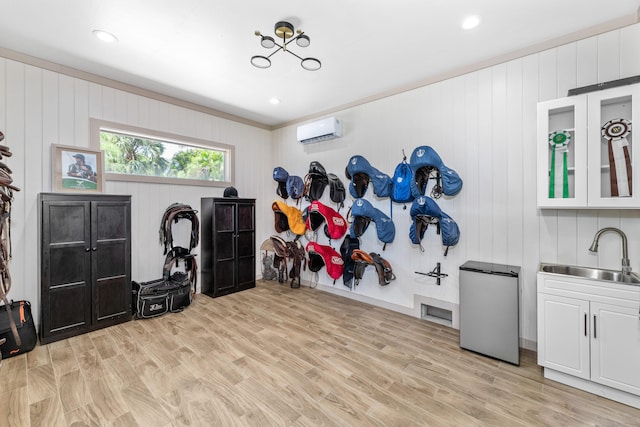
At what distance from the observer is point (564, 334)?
7.39 feet

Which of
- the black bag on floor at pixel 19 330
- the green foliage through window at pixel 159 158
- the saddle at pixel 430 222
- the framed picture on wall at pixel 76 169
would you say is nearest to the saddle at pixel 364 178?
the saddle at pixel 430 222

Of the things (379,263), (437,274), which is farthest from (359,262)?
(437,274)

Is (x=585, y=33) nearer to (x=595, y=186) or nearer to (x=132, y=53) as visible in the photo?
(x=595, y=186)

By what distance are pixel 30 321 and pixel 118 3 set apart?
3149mm

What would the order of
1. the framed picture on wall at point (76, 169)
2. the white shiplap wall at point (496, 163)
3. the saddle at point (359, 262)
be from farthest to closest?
the saddle at point (359, 262) → the framed picture on wall at point (76, 169) → the white shiplap wall at point (496, 163)

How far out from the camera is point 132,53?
296cm

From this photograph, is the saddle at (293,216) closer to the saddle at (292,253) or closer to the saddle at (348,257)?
the saddle at (292,253)

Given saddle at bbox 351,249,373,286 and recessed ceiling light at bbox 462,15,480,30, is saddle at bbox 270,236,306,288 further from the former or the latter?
recessed ceiling light at bbox 462,15,480,30

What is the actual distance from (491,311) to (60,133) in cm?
515

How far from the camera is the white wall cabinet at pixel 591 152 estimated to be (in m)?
2.22

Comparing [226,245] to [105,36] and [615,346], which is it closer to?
[105,36]

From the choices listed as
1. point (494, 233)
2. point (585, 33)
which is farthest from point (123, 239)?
point (585, 33)

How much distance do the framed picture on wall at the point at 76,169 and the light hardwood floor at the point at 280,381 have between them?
1758 mm

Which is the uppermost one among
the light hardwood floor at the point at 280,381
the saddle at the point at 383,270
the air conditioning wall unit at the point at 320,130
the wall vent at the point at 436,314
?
the air conditioning wall unit at the point at 320,130
